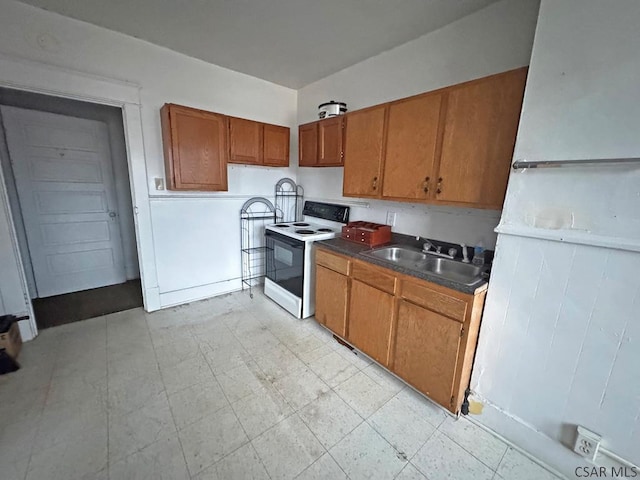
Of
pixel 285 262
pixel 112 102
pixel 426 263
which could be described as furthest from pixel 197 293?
pixel 426 263

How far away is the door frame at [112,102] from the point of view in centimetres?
193

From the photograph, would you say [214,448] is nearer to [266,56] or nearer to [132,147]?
[132,147]

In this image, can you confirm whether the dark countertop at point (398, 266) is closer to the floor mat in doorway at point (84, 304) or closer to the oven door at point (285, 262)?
the oven door at point (285, 262)

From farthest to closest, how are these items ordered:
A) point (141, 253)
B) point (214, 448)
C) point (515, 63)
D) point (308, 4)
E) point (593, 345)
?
point (141, 253) → point (308, 4) → point (515, 63) → point (214, 448) → point (593, 345)

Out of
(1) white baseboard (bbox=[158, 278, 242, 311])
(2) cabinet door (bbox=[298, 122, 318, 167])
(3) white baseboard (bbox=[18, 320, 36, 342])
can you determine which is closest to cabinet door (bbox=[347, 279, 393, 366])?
(2) cabinet door (bbox=[298, 122, 318, 167])

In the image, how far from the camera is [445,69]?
195cm

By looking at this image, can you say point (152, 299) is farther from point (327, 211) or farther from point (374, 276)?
point (374, 276)

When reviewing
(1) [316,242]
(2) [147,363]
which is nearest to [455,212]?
(1) [316,242]

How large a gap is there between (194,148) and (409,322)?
2458mm

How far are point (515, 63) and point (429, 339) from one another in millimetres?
1837

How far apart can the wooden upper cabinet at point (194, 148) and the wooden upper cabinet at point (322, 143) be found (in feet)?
2.79

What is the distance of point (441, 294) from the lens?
4.98ft

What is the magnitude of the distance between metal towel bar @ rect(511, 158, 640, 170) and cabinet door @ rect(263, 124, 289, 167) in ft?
7.93

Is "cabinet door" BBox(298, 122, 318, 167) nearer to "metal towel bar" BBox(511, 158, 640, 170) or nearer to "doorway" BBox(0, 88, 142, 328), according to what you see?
"metal towel bar" BBox(511, 158, 640, 170)
